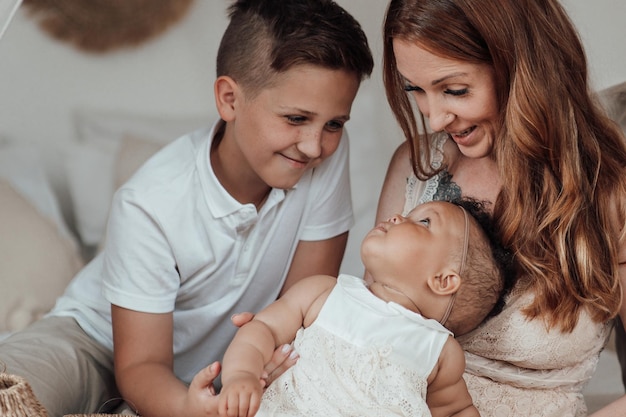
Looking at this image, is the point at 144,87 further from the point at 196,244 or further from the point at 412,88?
the point at 412,88

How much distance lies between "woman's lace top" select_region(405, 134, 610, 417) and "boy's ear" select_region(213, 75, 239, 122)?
65cm

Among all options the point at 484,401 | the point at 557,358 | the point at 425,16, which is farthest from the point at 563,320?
the point at 425,16

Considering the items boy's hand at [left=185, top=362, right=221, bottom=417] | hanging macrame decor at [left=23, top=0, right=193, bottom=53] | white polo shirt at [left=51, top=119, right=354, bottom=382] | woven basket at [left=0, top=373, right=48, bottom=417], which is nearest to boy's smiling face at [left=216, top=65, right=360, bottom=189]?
white polo shirt at [left=51, top=119, right=354, bottom=382]

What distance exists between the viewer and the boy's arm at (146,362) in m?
1.79

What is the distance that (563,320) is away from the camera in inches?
70.5

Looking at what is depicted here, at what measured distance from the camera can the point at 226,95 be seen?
1.93m

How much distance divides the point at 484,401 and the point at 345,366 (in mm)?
415

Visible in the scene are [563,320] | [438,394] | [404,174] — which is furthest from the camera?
[404,174]

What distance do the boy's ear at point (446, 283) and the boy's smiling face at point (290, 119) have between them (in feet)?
1.21

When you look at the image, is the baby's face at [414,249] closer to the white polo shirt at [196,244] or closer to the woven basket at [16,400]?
the white polo shirt at [196,244]

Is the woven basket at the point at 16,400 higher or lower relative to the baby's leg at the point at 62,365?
higher

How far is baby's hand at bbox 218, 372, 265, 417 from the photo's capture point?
1.48m

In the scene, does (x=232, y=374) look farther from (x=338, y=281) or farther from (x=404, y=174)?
(x=404, y=174)

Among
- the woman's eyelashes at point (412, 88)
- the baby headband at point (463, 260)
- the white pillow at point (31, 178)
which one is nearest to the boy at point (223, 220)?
Result: the woman's eyelashes at point (412, 88)
